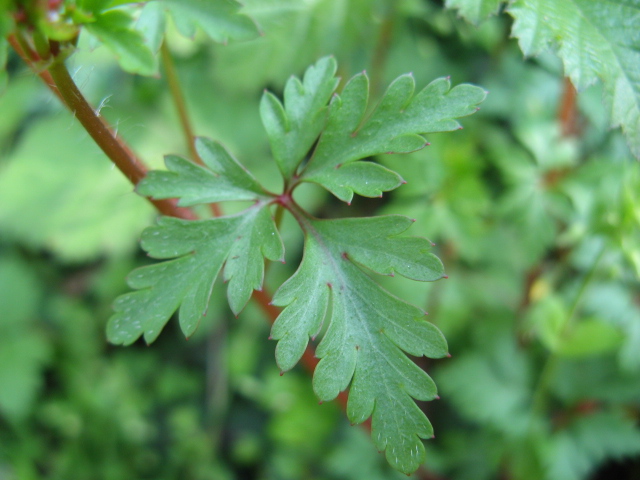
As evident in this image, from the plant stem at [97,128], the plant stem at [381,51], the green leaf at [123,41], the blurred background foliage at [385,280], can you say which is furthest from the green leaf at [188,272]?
the plant stem at [381,51]

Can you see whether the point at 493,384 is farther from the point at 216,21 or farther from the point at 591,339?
the point at 216,21

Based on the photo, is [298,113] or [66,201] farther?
[66,201]

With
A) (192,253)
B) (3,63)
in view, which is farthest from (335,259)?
(3,63)

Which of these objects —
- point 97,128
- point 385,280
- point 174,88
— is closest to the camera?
point 97,128

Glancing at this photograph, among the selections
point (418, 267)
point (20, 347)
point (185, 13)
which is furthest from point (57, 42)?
point (20, 347)

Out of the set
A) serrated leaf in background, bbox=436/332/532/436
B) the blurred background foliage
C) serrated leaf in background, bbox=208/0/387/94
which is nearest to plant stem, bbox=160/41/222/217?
the blurred background foliage

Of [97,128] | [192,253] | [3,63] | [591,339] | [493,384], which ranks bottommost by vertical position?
[493,384]

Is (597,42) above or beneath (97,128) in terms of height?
beneath
